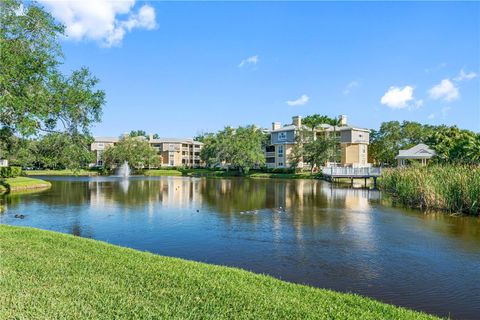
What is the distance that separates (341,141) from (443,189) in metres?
55.8

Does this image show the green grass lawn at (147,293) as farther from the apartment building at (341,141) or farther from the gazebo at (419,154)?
the apartment building at (341,141)

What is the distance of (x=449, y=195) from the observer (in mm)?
25359

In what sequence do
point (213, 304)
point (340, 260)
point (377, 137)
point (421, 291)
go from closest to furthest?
point (213, 304)
point (421, 291)
point (340, 260)
point (377, 137)

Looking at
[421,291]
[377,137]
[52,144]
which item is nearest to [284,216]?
[421,291]

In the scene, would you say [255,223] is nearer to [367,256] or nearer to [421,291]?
[367,256]

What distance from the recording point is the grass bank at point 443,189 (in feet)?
78.2

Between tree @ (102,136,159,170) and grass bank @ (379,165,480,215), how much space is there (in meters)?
73.7

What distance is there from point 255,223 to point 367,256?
25.1ft

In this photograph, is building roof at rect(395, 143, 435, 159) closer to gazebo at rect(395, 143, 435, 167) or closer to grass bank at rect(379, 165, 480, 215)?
gazebo at rect(395, 143, 435, 167)

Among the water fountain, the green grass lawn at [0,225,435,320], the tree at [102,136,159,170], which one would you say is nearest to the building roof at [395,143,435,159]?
the green grass lawn at [0,225,435,320]

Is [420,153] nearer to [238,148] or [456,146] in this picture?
[456,146]

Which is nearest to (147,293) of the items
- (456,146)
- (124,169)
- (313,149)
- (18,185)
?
(18,185)

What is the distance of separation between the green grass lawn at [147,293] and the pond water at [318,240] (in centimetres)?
276

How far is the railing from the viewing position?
47694mm
